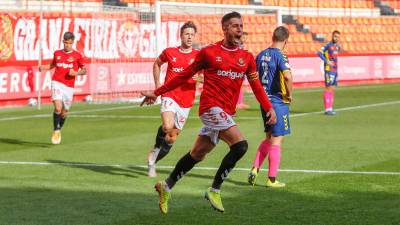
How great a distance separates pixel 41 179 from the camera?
1274cm

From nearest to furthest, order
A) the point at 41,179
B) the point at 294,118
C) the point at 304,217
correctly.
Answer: the point at 304,217 → the point at 41,179 → the point at 294,118

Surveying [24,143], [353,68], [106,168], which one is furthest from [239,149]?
[353,68]

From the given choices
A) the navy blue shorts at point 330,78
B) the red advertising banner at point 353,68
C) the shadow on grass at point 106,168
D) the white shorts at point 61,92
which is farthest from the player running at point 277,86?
the red advertising banner at point 353,68

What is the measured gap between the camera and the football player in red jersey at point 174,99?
12828 millimetres

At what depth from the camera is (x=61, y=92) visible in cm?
1803

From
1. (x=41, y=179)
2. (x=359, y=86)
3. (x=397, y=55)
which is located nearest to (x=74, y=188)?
(x=41, y=179)

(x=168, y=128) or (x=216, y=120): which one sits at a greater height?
(x=216, y=120)

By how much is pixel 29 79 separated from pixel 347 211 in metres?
20.1

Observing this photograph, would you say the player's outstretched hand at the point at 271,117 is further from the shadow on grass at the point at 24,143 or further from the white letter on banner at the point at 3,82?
the white letter on banner at the point at 3,82

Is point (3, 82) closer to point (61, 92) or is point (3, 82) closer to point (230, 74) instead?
point (61, 92)

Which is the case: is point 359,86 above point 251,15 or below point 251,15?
below

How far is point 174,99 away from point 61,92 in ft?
18.6

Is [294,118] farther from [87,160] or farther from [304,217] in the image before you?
[304,217]

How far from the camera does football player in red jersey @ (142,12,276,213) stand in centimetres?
986
